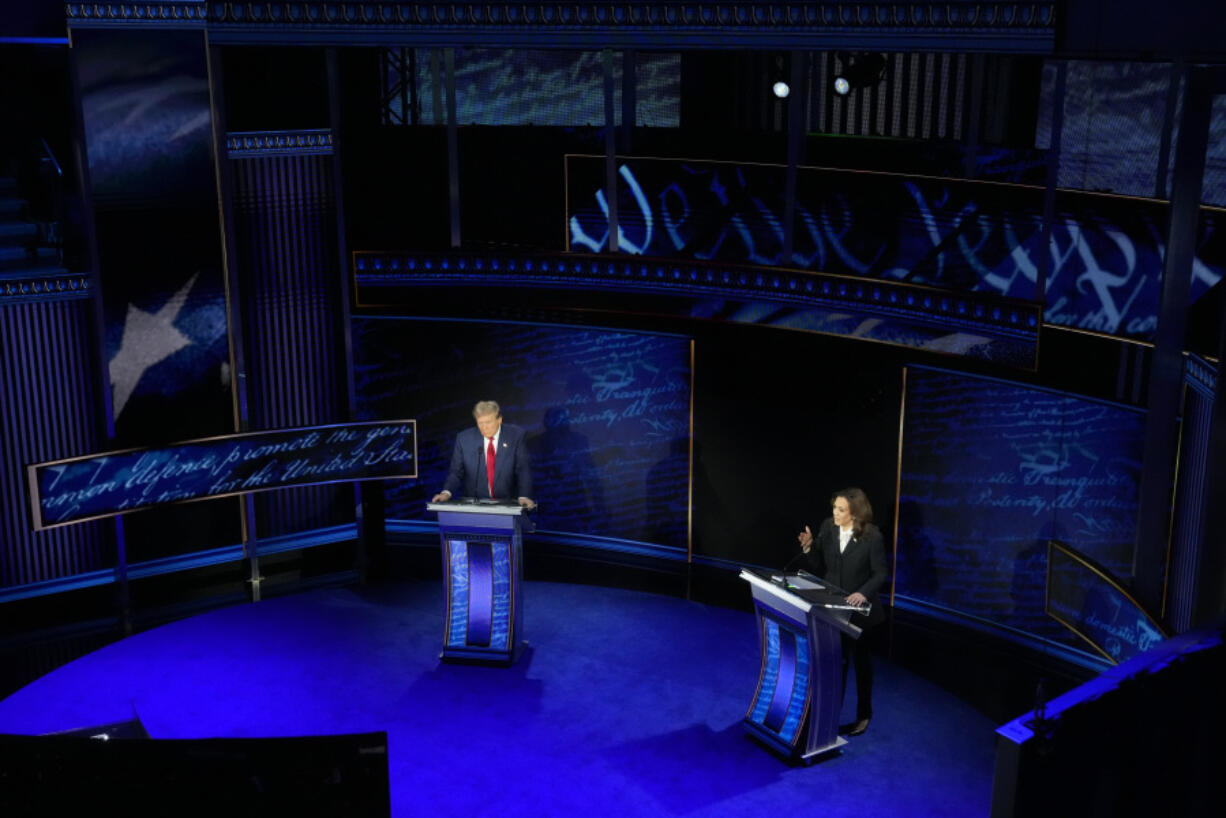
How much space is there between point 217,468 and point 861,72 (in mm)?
5281

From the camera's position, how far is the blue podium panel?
7.92 metres

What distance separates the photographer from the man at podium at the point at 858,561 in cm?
699

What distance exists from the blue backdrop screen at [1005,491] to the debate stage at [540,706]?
71 cm

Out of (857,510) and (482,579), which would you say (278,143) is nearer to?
(482,579)

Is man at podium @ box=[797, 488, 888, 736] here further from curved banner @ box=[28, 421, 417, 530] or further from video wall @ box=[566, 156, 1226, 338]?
curved banner @ box=[28, 421, 417, 530]

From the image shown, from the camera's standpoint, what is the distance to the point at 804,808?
21.6 ft

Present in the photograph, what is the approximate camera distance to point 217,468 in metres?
9.03

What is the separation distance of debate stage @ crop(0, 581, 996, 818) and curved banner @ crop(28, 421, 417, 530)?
929 mm

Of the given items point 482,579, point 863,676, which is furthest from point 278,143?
point 863,676

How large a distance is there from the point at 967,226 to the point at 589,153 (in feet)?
9.26

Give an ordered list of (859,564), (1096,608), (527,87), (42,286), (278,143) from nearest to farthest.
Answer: (1096,608), (859,564), (42,286), (278,143), (527,87)

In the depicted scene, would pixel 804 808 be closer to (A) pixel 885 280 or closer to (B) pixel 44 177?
(A) pixel 885 280

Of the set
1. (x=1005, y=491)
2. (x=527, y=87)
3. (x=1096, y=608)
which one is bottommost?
(x=1096, y=608)

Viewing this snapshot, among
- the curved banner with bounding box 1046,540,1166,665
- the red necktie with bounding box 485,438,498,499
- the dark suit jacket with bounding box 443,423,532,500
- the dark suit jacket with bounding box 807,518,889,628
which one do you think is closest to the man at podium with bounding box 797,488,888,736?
the dark suit jacket with bounding box 807,518,889,628
